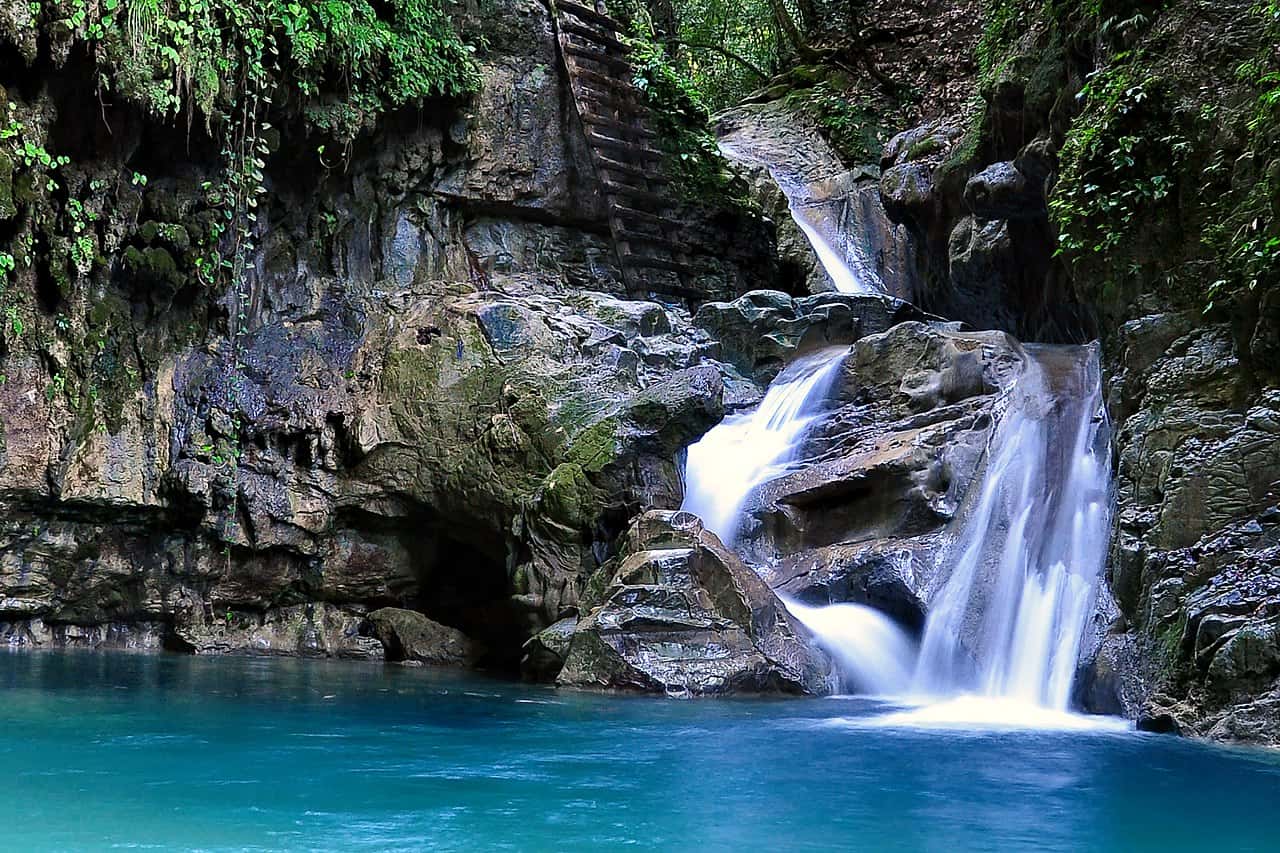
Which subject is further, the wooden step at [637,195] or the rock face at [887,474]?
the wooden step at [637,195]

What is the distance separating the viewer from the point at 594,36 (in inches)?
658

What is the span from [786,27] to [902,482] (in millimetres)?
17826

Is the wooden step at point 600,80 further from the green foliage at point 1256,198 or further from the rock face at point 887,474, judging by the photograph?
the green foliage at point 1256,198

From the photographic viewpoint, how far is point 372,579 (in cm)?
1343

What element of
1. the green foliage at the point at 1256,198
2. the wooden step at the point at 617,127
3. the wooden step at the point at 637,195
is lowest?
the green foliage at the point at 1256,198

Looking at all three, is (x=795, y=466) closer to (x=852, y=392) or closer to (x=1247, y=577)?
(x=852, y=392)

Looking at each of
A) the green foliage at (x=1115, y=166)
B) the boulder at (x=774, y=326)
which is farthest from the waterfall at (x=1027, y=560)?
the boulder at (x=774, y=326)

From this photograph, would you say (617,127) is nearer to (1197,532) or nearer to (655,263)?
(655,263)

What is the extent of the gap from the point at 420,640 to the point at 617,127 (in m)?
7.65

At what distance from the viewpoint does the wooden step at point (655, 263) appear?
16.1m

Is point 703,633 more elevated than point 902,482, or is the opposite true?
point 902,482

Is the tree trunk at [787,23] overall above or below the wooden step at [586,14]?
above

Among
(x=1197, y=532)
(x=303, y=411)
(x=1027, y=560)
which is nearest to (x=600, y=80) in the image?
(x=303, y=411)

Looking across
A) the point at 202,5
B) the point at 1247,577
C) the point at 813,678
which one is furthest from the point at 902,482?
the point at 202,5
